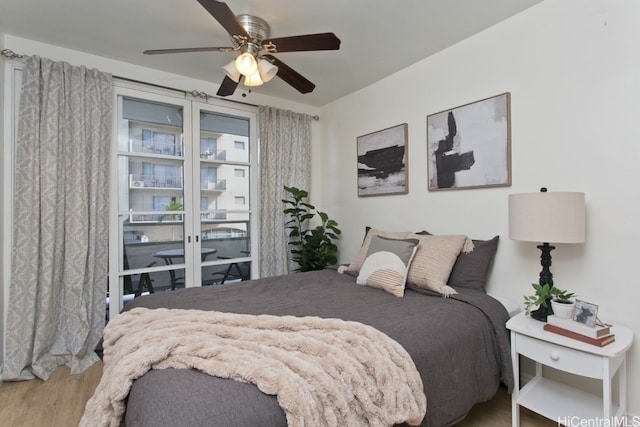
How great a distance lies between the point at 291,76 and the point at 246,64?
39 cm

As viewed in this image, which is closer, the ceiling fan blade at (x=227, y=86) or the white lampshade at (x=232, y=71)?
the white lampshade at (x=232, y=71)

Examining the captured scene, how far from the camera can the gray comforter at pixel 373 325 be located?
945 mm

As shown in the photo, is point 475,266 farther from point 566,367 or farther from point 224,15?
point 224,15

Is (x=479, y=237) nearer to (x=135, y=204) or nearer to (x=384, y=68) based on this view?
(x=384, y=68)

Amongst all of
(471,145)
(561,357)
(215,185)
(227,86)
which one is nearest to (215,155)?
(215,185)

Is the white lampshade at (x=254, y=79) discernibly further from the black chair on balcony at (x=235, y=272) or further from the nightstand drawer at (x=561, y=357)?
the nightstand drawer at (x=561, y=357)

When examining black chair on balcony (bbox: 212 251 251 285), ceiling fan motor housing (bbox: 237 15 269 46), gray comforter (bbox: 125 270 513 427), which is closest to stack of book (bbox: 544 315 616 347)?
gray comforter (bbox: 125 270 513 427)

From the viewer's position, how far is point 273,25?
2254mm

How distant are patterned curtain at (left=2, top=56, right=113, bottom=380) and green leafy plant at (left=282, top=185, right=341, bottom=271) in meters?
1.77

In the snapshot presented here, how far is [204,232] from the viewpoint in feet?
10.8

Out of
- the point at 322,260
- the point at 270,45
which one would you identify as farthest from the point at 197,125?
the point at 322,260

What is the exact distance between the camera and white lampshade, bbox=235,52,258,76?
192 cm

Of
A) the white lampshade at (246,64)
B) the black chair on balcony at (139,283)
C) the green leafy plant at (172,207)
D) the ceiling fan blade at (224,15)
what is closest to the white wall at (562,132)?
the white lampshade at (246,64)

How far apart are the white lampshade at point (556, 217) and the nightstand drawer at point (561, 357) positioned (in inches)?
21.1
